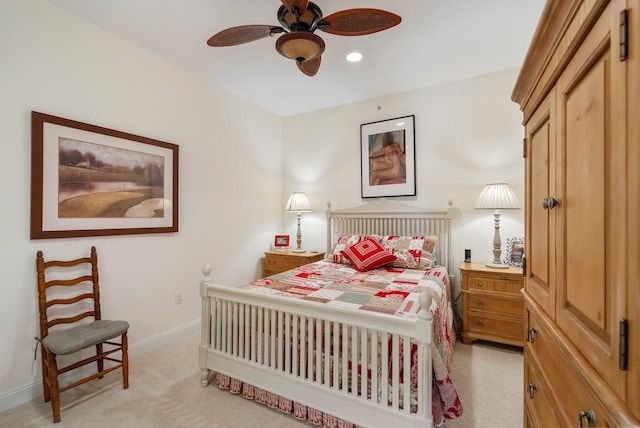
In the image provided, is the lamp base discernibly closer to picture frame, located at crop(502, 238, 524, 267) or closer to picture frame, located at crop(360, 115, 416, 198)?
picture frame, located at crop(502, 238, 524, 267)

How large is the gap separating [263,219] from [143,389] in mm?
2458

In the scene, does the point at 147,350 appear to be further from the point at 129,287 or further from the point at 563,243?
the point at 563,243

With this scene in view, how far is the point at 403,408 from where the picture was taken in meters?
1.54

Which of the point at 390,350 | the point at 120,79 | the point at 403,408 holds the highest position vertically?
the point at 120,79

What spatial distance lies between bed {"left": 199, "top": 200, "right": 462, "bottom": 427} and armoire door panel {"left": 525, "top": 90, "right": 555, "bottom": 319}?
0.48m

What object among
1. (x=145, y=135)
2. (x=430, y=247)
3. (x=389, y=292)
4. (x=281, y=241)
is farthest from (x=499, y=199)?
(x=145, y=135)

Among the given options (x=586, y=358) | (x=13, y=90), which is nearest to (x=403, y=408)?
(x=586, y=358)

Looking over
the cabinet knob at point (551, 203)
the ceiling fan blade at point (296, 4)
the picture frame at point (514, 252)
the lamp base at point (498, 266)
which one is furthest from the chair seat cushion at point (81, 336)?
the picture frame at point (514, 252)

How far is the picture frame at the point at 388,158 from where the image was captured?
143 inches

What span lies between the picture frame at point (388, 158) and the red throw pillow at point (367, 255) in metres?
0.86

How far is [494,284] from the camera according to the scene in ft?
9.13

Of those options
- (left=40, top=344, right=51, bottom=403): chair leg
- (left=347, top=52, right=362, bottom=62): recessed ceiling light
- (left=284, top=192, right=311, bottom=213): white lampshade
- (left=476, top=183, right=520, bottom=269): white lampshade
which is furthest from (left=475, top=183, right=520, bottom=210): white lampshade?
(left=40, top=344, right=51, bottom=403): chair leg

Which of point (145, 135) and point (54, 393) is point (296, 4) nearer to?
point (145, 135)

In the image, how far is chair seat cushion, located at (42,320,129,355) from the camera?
1.82 metres
